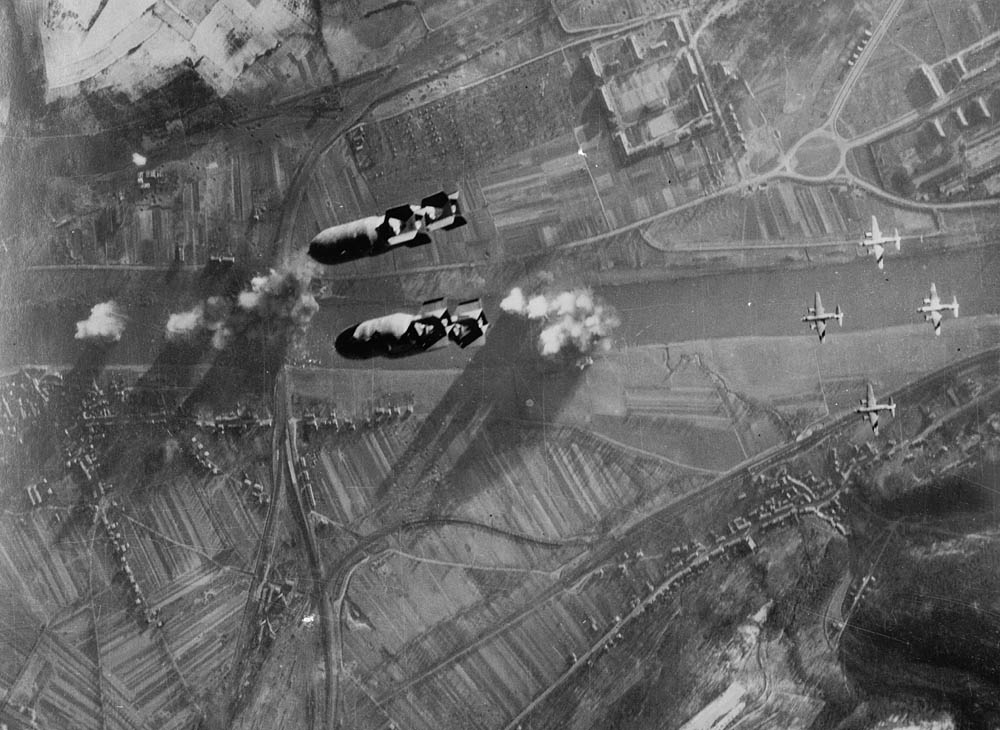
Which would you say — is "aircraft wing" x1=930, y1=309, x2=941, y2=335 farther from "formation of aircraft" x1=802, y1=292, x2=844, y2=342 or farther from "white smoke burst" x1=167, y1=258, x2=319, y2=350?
"white smoke burst" x1=167, y1=258, x2=319, y2=350

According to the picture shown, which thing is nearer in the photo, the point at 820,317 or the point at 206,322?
the point at 820,317

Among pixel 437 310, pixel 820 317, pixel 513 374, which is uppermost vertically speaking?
pixel 437 310

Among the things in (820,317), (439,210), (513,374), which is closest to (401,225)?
(439,210)

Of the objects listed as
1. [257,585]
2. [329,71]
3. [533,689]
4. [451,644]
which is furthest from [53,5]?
[533,689]

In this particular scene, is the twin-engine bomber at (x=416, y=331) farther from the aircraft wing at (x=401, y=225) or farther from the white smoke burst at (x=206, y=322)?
the white smoke burst at (x=206, y=322)

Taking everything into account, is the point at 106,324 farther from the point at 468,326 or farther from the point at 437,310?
the point at 468,326

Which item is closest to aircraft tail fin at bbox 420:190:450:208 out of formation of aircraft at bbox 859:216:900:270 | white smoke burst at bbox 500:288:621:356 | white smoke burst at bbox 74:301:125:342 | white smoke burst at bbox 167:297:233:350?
white smoke burst at bbox 500:288:621:356

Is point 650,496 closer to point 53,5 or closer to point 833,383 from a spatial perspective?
point 833,383

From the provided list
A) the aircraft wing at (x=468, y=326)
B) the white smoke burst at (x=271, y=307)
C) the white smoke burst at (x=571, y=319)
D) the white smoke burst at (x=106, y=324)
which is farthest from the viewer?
the white smoke burst at (x=106, y=324)

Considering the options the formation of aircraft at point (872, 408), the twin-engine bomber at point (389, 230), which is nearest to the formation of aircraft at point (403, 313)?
the twin-engine bomber at point (389, 230)
